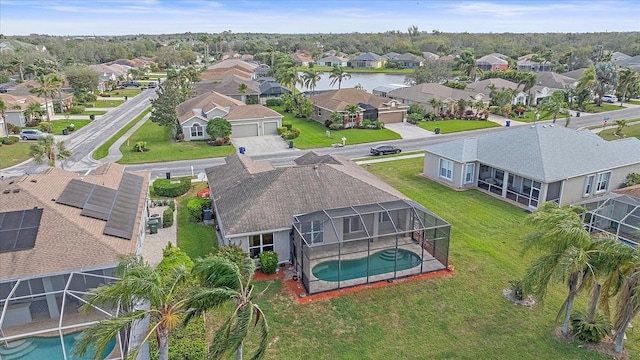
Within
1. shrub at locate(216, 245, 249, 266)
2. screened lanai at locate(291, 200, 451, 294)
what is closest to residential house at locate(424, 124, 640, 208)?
screened lanai at locate(291, 200, 451, 294)

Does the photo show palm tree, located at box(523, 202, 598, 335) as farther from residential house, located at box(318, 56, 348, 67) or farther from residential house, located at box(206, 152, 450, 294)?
residential house, located at box(318, 56, 348, 67)

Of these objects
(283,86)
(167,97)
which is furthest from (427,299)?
(283,86)

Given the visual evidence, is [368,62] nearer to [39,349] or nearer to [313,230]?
[313,230]

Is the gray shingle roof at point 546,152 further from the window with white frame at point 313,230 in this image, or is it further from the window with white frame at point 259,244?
the window with white frame at point 259,244

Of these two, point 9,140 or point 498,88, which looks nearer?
point 9,140

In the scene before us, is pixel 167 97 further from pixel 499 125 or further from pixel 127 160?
pixel 499 125

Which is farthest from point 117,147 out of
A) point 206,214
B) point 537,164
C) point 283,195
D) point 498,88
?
point 498,88
